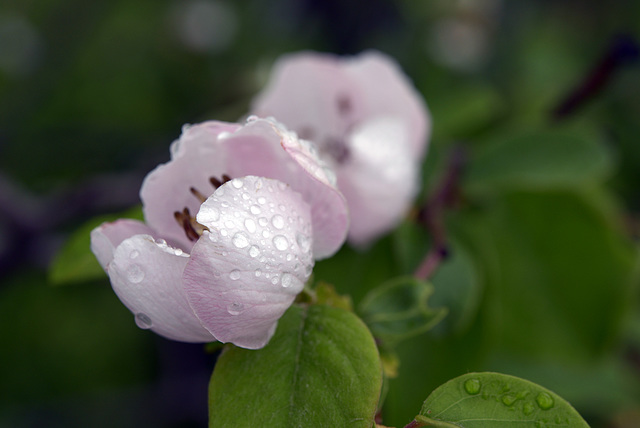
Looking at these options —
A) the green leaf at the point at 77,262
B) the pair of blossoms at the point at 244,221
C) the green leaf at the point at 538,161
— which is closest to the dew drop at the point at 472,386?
the pair of blossoms at the point at 244,221

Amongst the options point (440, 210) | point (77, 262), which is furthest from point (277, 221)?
point (440, 210)

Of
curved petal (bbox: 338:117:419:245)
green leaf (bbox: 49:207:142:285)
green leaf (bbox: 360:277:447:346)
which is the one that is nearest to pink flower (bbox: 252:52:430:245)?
curved petal (bbox: 338:117:419:245)

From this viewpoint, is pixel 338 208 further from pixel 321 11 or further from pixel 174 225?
pixel 321 11

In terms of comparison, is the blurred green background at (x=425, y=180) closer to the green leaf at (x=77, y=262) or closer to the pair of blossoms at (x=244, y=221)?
the green leaf at (x=77, y=262)

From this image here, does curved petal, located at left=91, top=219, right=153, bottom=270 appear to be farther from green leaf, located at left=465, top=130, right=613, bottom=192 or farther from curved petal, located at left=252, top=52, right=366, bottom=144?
green leaf, located at left=465, top=130, right=613, bottom=192

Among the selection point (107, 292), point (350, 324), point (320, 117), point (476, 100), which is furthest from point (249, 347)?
point (107, 292)
